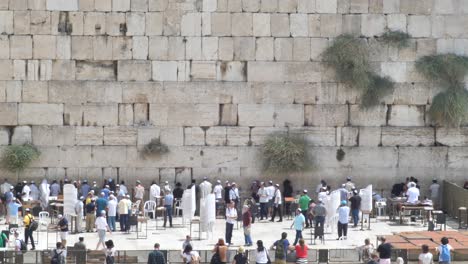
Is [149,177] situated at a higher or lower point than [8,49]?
lower

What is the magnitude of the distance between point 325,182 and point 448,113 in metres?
4.32

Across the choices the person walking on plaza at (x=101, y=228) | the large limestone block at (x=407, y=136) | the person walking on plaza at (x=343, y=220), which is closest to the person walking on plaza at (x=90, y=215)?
the person walking on plaza at (x=101, y=228)

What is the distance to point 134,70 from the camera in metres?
37.6

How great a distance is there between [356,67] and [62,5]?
29.8 ft

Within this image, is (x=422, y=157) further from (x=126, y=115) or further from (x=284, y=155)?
(x=126, y=115)

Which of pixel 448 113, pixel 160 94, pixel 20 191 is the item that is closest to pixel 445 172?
pixel 448 113

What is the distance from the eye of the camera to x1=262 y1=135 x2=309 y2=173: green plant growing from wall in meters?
37.7

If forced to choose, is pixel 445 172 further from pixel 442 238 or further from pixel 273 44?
pixel 442 238

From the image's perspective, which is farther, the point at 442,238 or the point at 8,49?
the point at 8,49

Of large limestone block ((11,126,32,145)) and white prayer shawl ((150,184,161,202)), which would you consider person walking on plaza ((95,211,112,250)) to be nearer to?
white prayer shawl ((150,184,161,202))

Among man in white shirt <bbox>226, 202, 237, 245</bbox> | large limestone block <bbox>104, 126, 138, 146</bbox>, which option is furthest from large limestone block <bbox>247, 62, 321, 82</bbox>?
man in white shirt <bbox>226, 202, 237, 245</bbox>

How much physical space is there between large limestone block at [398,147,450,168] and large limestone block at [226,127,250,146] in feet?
15.7

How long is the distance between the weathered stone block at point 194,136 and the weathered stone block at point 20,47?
527cm

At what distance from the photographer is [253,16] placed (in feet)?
124
